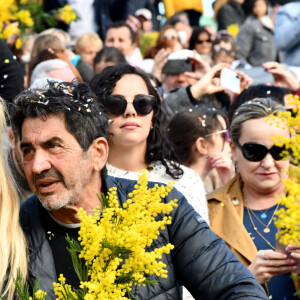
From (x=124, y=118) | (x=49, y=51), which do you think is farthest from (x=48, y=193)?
(x=49, y=51)

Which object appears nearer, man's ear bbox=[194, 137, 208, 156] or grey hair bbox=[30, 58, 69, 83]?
man's ear bbox=[194, 137, 208, 156]

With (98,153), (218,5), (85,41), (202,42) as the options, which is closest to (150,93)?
(98,153)

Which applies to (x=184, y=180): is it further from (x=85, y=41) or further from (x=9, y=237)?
(x=85, y=41)

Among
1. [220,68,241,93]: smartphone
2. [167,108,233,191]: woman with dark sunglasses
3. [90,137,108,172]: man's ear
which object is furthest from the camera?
[220,68,241,93]: smartphone

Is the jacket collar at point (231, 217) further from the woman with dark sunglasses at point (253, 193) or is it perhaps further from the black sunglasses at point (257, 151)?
the black sunglasses at point (257, 151)

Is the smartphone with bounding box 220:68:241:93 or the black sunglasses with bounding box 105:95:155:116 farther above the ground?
the black sunglasses with bounding box 105:95:155:116

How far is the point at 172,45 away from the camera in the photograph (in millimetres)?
8508

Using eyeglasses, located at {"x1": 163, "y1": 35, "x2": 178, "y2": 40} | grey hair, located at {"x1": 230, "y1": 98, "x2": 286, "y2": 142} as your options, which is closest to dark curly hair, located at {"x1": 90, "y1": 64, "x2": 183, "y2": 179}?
grey hair, located at {"x1": 230, "y1": 98, "x2": 286, "y2": 142}

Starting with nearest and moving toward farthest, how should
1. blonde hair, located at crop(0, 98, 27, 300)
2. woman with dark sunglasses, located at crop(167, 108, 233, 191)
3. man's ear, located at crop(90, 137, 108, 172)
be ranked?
1. blonde hair, located at crop(0, 98, 27, 300)
2. man's ear, located at crop(90, 137, 108, 172)
3. woman with dark sunglasses, located at crop(167, 108, 233, 191)

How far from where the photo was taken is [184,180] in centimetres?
440

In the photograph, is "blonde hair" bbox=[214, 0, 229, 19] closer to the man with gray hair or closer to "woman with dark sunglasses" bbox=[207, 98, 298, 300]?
the man with gray hair

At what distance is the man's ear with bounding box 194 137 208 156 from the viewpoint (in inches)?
205

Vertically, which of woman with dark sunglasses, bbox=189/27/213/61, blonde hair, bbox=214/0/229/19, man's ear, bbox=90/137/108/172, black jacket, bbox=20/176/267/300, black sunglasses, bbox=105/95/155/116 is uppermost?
man's ear, bbox=90/137/108/172

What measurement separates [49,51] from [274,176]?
9.39 ft
